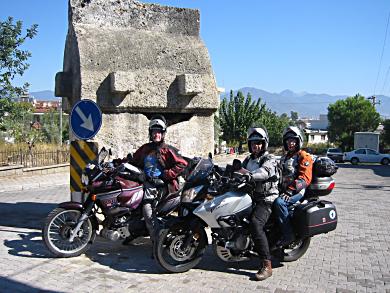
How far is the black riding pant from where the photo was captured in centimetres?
514

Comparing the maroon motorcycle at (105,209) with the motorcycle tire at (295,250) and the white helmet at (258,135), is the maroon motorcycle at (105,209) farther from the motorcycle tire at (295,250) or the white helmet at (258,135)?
the motorcycle tire at (295,250)

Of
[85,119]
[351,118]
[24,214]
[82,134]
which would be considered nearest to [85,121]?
[85,119]

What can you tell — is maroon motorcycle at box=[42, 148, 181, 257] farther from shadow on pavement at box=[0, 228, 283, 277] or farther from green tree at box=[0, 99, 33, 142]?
green tree at box=[0, 99, 33, 142]

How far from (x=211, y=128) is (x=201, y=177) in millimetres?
2284

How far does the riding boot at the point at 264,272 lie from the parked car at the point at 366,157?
104 ft

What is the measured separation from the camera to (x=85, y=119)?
21.0 feet

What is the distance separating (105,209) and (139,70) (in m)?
2.56

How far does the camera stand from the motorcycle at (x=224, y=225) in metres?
5.23

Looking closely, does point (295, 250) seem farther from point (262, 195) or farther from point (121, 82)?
point (121, 82)

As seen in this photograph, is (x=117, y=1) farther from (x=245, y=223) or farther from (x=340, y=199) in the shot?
(x=340, y=199)

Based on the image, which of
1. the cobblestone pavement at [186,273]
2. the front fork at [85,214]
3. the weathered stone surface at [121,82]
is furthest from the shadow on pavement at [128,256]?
the weathered stone surface at [121,82]

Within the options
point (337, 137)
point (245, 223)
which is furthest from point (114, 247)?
point (337, 137)

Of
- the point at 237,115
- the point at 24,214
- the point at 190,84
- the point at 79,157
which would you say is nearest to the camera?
the point at 79,157

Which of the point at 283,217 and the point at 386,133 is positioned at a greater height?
the point at 386,133
